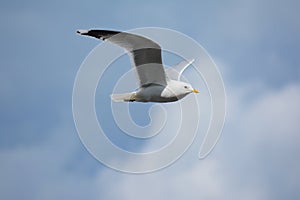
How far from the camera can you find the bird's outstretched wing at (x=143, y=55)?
20.3 m

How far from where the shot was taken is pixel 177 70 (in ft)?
78.5

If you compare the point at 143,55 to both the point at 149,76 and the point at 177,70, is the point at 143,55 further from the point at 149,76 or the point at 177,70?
the point at 177,70

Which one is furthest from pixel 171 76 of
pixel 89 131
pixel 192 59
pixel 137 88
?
pixel 89 131

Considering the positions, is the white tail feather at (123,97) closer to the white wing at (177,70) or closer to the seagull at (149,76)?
the seagull at (149,76)

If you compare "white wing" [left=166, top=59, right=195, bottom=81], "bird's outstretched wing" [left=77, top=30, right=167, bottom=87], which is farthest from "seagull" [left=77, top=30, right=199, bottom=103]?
"white wing" [left=166, top=59, right=195, bottom=81]

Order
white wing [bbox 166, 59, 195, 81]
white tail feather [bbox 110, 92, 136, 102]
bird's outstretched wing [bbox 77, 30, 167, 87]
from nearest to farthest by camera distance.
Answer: bird's outstretched wing [bbox 77, 30, 167, 87] < white tail feather [bbox 110, 92, 136, 102] < white wing [bbox 166, 59, 195, 81]

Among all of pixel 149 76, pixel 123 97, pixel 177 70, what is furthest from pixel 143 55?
pixel 177 70

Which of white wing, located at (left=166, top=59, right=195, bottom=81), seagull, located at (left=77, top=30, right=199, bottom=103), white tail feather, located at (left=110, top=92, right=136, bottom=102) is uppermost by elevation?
white wing, located at (left=166, top=59, right=195, bottom=81)

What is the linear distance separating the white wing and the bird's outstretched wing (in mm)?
2160

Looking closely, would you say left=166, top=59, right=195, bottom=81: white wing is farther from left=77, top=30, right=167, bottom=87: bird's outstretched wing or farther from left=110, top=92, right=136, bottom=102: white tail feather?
left=110, top=92, right=136, bottom=102: white tail feather

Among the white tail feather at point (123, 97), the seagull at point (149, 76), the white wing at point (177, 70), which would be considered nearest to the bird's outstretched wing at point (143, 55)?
the seagull at point (149, 76)

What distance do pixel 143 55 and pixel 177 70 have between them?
3.37 meters

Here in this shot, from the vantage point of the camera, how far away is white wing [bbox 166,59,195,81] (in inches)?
919

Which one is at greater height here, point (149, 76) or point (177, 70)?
point (177, 70)
